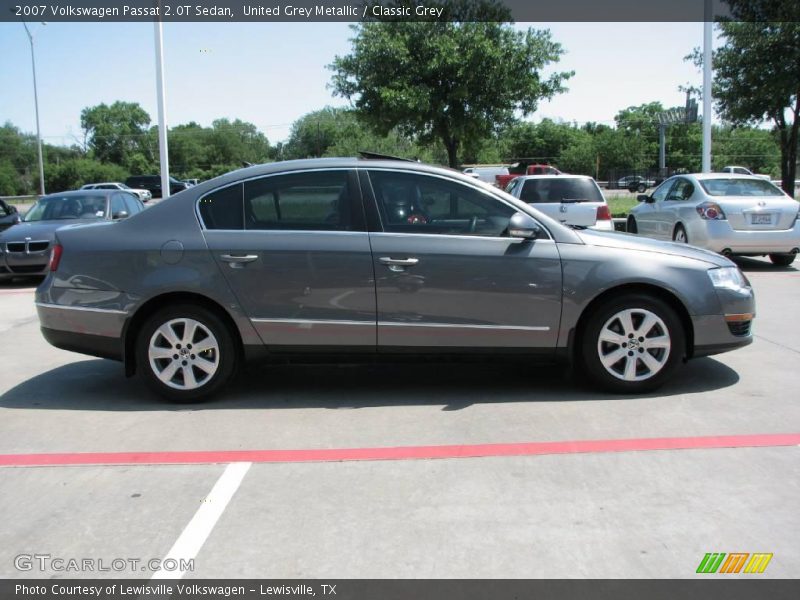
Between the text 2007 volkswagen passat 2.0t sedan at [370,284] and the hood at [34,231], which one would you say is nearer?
the text 2007 volkswagen passat 2.0t sedan at [370,284]

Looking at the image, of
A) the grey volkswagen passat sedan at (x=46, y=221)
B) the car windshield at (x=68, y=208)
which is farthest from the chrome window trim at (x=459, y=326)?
the car windshield at (x=68, y=208)

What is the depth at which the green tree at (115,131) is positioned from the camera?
11369 centimetres

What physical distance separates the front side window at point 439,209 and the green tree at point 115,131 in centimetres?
11220

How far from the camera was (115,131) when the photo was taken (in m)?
118

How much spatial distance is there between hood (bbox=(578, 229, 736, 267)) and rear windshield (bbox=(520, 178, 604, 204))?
788 centimetres

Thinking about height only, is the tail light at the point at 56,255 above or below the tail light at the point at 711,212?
below

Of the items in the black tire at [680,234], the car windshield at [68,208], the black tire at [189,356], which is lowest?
the black tire at [189,356]

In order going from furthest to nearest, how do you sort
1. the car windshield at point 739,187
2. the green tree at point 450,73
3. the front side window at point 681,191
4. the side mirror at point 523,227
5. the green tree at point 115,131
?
the green tree at point 115,131 → the green tree at point 450,73 → the front side window at point 681,191 → the car windshield at point 739,187 → the side mirror at point 523,227

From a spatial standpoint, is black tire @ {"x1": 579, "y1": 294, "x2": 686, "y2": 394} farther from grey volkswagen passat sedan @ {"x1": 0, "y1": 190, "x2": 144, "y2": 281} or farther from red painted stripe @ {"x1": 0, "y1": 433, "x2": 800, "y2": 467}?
A: grey volkswagen passat sedan @ {"x1": 0, "y1": 190, "x2": 144, "y2": 281}

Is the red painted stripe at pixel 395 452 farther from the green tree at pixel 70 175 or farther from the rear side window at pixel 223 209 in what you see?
the green tree at pixel 70 175

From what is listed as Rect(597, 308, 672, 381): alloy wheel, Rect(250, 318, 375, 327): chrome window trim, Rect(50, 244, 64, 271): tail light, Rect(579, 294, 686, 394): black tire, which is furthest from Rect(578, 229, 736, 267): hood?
Rect(50, 244, 64, 271): tail light

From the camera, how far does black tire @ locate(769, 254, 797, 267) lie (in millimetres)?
12688

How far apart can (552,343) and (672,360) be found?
894mm
